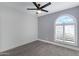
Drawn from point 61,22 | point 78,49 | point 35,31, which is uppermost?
point 61,22

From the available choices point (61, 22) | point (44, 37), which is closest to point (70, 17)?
point (61, 22)

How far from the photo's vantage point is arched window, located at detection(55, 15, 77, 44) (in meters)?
3.83

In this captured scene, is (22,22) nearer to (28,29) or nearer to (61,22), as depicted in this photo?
(28,29)

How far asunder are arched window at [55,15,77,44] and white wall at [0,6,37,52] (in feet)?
7.12

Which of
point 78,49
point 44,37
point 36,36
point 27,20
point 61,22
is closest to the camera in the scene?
point 78,49

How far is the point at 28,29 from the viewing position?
512 centimetres

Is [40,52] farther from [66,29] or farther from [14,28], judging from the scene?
[66,29]

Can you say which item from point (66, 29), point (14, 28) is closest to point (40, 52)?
point (14, 28)

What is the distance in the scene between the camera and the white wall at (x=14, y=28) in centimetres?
326

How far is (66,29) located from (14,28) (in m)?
3.23

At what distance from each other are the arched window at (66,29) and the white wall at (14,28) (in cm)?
217

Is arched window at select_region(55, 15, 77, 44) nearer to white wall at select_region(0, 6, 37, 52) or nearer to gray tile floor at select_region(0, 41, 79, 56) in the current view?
gray tile floor at select_region(0, 41, 79, 56)

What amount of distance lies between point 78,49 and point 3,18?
4201 mm

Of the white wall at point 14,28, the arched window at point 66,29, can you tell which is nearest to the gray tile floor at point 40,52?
the white wall at point 14,28
